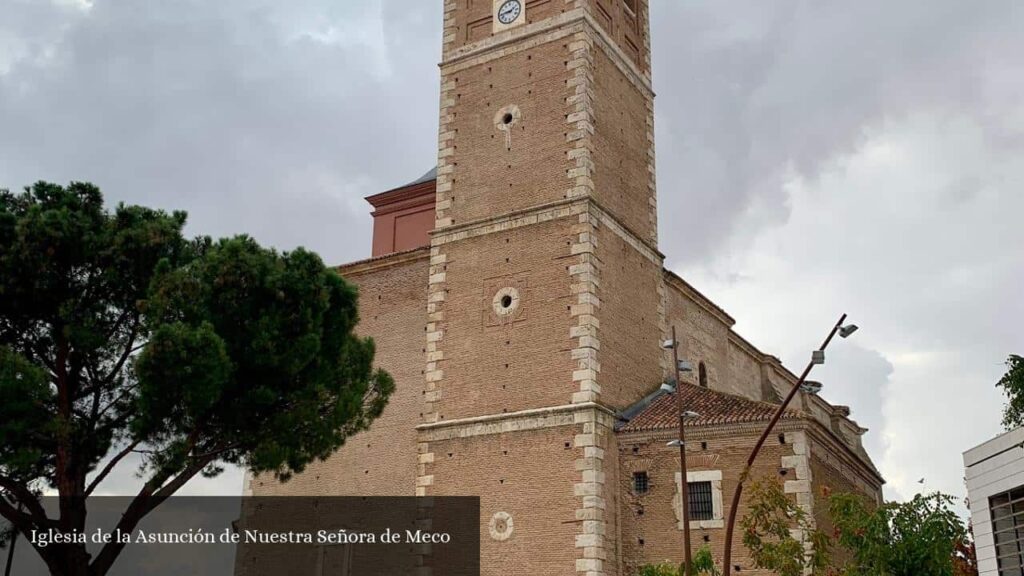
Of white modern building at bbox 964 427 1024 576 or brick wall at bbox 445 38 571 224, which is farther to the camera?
brick wall at bbox 445 38 571 224

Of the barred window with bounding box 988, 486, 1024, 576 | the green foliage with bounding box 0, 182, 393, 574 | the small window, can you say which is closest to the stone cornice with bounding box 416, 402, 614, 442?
the small window

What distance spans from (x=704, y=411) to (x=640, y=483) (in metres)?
1.90

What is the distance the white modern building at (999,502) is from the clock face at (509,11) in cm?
1503

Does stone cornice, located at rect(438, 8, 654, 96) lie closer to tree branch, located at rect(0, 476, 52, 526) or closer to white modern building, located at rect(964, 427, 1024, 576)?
white modern building, located at rect(964, 427, 1024, 576)

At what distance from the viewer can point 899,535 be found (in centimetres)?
1806

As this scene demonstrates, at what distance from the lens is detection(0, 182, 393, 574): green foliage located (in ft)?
48.6

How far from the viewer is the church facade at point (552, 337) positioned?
20.5 metres

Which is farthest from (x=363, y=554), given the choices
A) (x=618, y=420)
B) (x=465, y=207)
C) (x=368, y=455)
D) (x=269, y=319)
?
(x=269, y=319)

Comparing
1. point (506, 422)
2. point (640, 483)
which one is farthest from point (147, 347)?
point (640, 483)

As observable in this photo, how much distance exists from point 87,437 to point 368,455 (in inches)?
371

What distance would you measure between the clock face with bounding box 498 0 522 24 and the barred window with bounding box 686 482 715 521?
11713 millimetres

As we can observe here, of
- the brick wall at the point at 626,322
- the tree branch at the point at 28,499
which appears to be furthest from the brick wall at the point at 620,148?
the tree branch at the point at 28,499

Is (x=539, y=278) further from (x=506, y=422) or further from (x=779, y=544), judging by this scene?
(x=779, y=544)

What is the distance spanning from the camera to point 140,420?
15.0 metres
